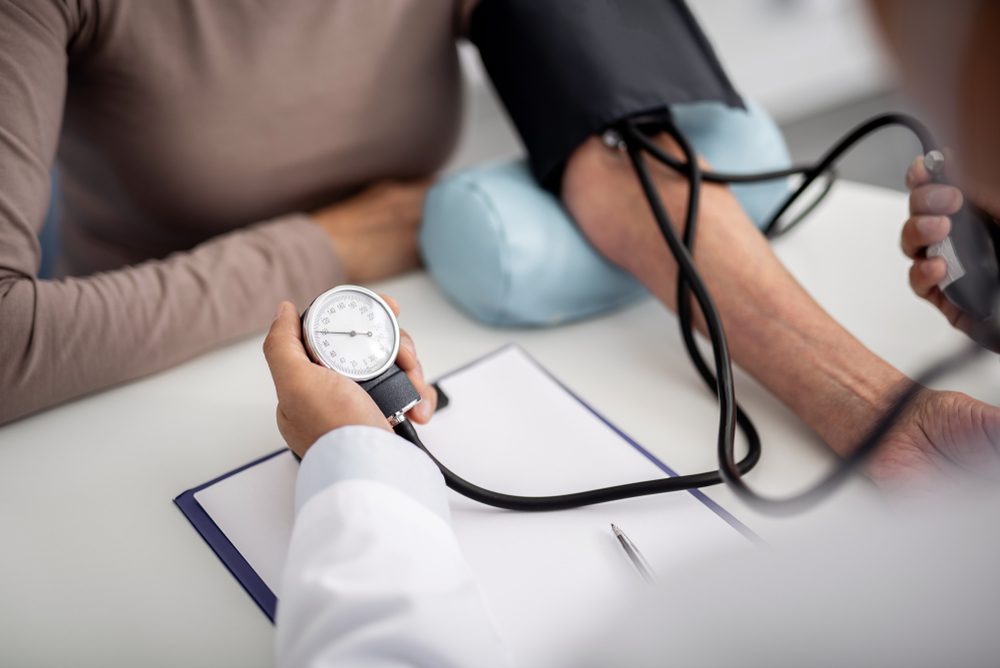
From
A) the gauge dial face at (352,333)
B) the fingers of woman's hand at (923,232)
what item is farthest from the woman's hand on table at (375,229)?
the fingers of woman's hand at (923,232)

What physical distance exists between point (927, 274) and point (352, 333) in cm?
51

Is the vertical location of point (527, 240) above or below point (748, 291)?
above

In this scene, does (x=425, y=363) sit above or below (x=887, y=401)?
above

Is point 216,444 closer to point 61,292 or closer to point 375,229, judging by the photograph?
point 61,292

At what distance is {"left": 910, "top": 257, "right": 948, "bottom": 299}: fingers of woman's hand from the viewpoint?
68cm

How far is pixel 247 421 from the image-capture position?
67 centimetres

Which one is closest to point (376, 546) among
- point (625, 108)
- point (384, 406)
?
point (384, 406)

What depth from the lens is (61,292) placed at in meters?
0.67

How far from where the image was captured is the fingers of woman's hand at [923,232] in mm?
674

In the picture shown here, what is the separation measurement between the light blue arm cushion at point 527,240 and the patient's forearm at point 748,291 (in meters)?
0.04

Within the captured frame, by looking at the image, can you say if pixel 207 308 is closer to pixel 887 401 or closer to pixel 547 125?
pixel 547 125

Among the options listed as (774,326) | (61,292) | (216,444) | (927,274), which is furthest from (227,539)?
(927,274)

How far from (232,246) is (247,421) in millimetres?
204

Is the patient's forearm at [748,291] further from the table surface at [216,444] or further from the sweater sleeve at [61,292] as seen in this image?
the sweater sleeve at [61,292]
